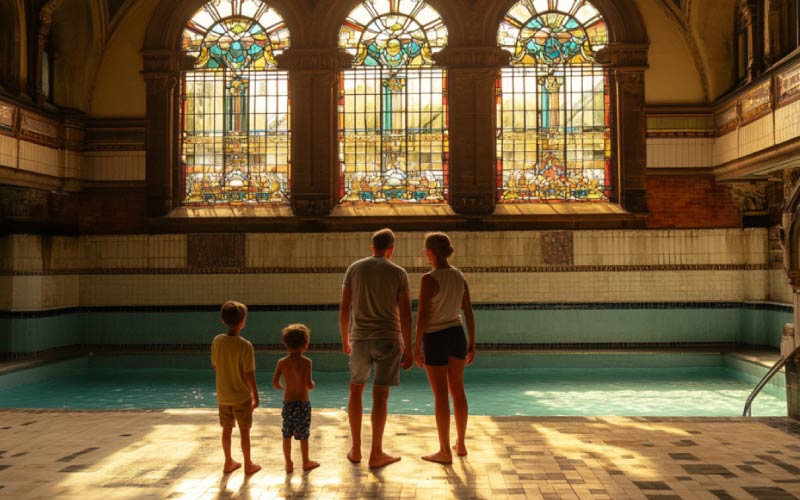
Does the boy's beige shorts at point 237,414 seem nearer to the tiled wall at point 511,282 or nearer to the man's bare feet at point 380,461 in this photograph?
the man's bare feet at point 380,461

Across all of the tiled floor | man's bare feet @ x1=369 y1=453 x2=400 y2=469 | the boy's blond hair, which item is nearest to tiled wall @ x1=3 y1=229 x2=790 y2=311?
the tiled floor

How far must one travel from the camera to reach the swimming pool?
8.80 metres

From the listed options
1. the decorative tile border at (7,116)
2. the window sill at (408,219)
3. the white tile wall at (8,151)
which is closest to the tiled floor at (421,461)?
the white tile wall at (8,151)

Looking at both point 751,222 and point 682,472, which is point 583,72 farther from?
point 682,472

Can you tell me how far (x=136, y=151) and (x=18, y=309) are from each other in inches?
118

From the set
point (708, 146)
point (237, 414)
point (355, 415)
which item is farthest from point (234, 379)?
point (708, 146)

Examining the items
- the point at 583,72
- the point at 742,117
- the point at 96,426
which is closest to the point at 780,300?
the point at 742,117

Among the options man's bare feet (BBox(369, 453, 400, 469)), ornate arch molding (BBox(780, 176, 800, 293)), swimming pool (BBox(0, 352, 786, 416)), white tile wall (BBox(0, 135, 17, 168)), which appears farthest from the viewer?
white tile wall (BBox(0, 135, 17, 168))

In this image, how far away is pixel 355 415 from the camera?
520cm

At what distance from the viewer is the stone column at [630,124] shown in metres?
12.2

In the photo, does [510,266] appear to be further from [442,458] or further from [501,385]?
[442,458]

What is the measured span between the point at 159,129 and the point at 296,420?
874 cm

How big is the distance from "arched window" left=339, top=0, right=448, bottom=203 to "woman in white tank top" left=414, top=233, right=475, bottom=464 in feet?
24.2

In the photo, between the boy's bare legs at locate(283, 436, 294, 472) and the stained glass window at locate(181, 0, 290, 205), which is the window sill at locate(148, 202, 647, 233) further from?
the boy's bare legs at locate(283, 436, 294, 472)
